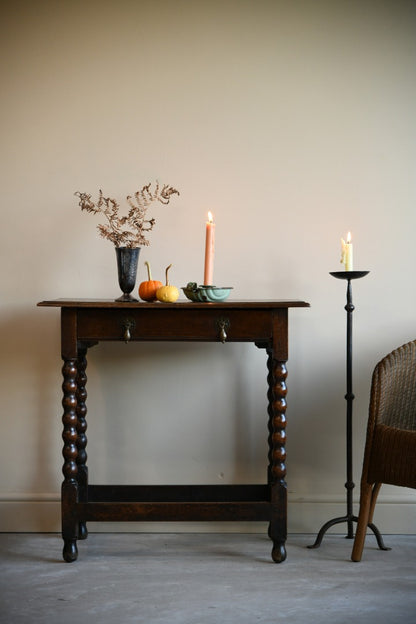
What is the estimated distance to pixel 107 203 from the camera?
2791 millimetres

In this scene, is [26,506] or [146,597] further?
[26,506]

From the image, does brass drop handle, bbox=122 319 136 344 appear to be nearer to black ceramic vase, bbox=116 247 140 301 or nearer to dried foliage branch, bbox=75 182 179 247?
black ceramic vase, bbox=116 247 140 301

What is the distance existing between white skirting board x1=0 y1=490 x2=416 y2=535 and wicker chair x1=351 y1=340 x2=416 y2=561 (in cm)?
24

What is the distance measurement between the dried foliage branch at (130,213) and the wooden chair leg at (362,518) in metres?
1.19

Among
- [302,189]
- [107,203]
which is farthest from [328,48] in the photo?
[107,203]

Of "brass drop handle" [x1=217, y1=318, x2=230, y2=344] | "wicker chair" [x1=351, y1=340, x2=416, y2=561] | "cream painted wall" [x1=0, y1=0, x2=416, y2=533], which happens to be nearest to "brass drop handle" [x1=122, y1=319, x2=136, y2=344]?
"brass drop handle" [x1=217, y1=318, x2=230, y2=344]

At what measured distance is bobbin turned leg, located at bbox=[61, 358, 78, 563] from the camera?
99.6 inches

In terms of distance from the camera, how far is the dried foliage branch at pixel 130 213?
2732mm

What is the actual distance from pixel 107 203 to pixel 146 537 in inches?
51.5

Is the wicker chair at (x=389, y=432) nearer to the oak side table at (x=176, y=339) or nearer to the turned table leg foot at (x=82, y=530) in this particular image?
the oak side table at (x=176, y=339)

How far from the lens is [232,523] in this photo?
2.93m

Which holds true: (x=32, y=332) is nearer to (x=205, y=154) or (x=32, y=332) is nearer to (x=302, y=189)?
(x=205, y=154)

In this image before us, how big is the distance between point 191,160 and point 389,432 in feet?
4.36

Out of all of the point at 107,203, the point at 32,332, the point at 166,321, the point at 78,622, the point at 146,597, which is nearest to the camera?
the point at 78,622
